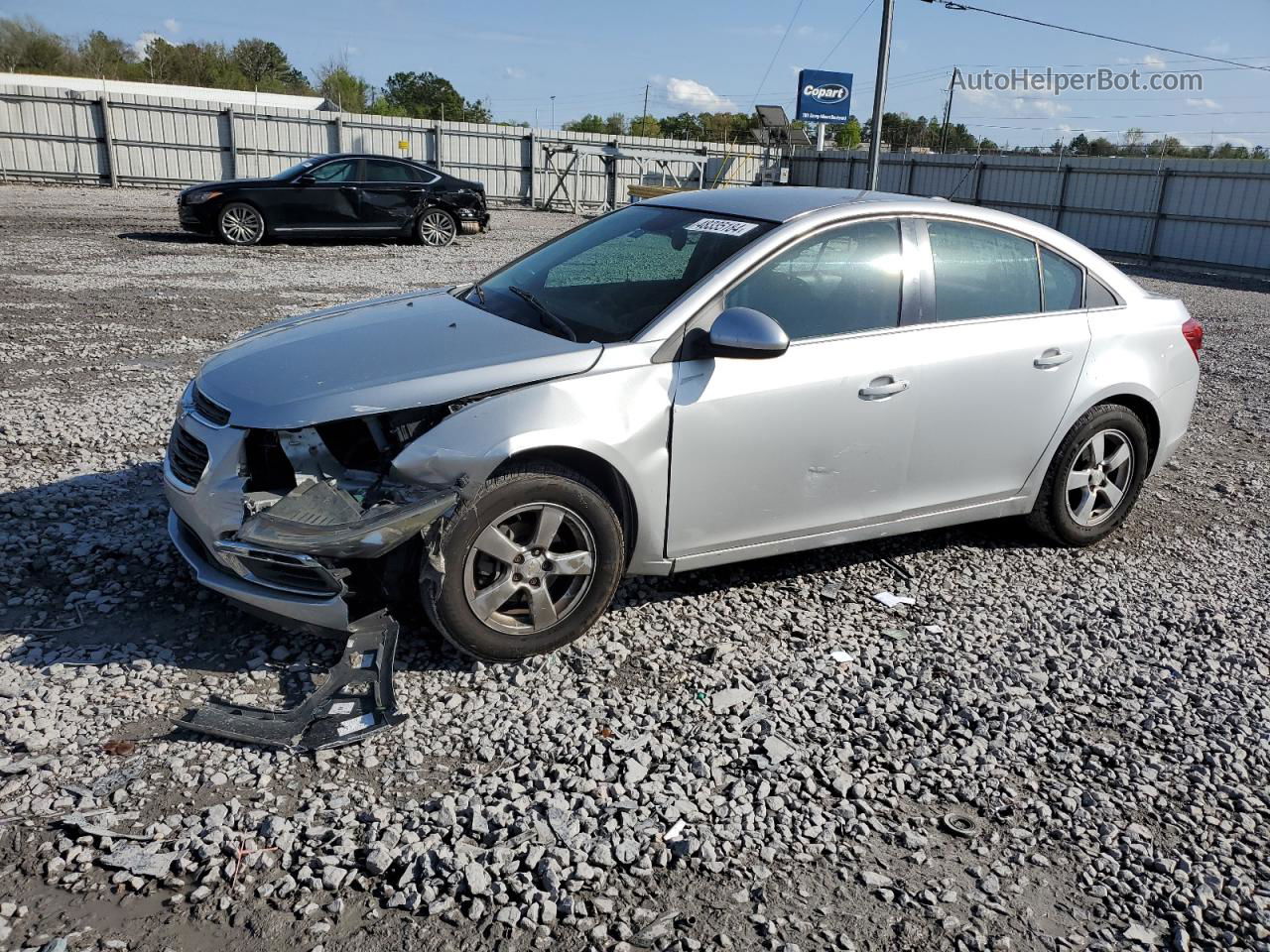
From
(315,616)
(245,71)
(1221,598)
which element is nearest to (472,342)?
(315,616)

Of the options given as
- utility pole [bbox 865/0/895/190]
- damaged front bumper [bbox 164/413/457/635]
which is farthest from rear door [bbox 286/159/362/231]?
damaged front bumper [bbox 164/413/457/635]

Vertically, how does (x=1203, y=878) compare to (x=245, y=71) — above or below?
below

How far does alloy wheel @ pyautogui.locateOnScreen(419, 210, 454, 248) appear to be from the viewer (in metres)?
18.8

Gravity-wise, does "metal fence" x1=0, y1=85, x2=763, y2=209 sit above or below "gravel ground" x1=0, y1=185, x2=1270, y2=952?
above

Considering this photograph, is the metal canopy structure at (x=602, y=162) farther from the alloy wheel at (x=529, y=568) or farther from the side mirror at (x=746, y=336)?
the alloy wheel at (x=529, y=568)

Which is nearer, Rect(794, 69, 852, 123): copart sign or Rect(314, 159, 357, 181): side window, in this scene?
Rect(314, 159, 357, 181): side window

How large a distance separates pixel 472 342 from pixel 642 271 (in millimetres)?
931

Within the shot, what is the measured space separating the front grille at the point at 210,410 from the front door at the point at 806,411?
5.64 ft

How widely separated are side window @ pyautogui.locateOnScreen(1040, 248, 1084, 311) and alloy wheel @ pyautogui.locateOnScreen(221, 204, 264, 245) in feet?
48.4

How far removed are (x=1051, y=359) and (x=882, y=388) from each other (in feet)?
3.60

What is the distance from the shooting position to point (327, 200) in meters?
17.4

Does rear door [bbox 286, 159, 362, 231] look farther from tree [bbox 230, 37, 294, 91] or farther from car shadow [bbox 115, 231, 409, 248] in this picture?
tree [bbox 230, 37, 294, 91]

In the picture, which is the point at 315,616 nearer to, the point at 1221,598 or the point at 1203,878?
the point at 1203,878

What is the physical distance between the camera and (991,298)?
193 inches
